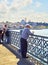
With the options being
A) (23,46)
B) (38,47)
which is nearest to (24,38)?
(23,46)

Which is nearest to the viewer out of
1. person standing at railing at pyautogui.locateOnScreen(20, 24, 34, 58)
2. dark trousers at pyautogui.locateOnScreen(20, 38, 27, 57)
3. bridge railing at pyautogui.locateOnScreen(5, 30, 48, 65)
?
bridge railing at pyautogui.locateOnScreen(5, 30, 48, 65)

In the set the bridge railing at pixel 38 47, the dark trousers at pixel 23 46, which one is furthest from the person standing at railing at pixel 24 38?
the bridge railing at pixel 38 47

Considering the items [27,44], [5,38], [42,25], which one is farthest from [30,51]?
[42,25]

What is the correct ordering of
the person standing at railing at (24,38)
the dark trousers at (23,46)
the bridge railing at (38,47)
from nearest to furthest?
the bridge railing at (38,47) < the person standing at railing at (24,38) < the dark trousers at (23,46)

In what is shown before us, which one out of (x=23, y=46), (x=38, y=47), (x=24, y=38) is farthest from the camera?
(x=23, y=46)

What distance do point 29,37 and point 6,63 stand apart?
173cm

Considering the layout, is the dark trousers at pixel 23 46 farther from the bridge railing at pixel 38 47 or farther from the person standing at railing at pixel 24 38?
the bridge railing at pixel 38 47

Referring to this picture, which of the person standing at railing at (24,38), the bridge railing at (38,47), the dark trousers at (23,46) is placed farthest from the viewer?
the dark trousers at (23,46)

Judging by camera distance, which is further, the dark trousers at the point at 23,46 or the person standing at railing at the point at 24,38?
the dark trousers at the point at 23,46

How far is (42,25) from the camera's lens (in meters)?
87.5

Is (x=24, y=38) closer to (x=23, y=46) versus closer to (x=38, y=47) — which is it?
(x=23, y=46)

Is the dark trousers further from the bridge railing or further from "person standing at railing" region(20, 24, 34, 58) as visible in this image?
the bridge railing

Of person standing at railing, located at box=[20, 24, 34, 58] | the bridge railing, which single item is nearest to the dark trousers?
person standing at railing, located at box=[20, 24, 34, 58]

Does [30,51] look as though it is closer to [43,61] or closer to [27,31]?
[27,31]
